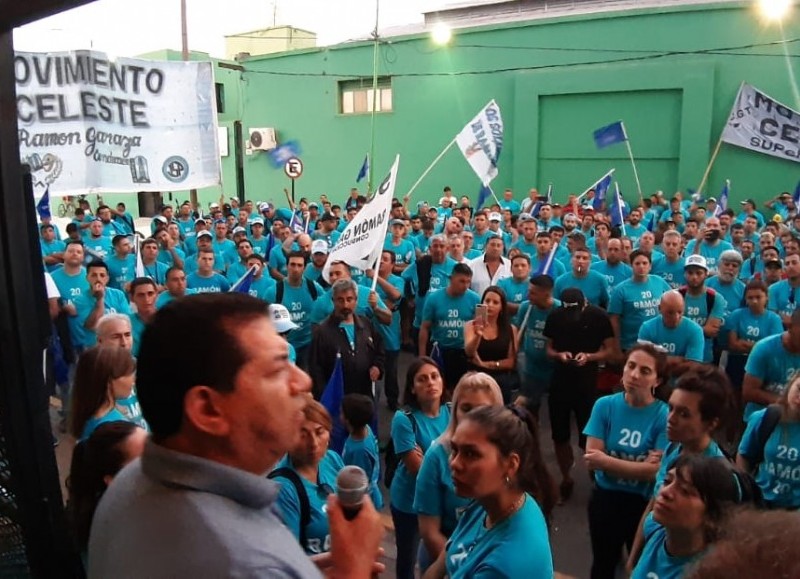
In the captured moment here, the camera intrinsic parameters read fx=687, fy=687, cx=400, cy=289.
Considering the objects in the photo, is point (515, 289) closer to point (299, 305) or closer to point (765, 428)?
point (299, 305)

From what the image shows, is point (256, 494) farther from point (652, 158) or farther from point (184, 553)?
point (652, 158)

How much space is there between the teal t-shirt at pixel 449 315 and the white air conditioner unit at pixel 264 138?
2088cm

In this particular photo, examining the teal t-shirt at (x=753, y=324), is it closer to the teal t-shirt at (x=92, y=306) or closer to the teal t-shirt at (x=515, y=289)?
the teal t-shirt at (x=515, y=289)

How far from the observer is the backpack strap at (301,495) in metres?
2.84

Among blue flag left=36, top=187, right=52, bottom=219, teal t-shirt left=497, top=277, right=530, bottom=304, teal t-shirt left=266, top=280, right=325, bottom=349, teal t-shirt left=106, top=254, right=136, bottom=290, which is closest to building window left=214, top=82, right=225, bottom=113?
blue flag left=36, top=187, right=52, bottom=219

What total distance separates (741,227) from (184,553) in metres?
11.6

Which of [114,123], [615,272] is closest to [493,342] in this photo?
[615,272]

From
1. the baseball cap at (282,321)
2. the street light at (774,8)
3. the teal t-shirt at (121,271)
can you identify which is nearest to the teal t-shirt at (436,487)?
the baseball cap at (282,321)

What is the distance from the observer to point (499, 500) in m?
2.40

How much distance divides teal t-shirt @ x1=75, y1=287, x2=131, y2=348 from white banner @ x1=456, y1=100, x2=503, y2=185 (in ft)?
31.2

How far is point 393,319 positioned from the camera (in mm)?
7297

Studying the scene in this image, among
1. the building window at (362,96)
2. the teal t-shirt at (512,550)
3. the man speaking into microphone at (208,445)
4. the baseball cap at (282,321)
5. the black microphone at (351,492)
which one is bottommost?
the teal t-shirt at (512,550)

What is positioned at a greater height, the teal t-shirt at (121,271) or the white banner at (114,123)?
the white banner at (114,123)

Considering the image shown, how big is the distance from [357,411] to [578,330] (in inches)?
94.4
